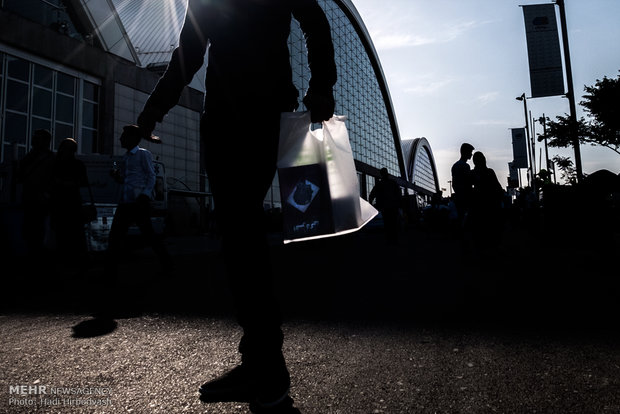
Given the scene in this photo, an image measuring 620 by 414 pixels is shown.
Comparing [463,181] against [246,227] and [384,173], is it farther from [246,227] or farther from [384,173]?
[246,227]

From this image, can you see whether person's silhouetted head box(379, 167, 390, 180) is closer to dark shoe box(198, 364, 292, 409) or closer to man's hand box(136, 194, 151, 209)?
man's hand box(136, 194, 151, 209)

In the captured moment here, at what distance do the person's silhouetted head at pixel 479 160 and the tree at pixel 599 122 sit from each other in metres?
11.6

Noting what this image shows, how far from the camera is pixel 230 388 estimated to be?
1585mm

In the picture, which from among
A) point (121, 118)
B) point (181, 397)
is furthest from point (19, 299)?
point (121, 118)

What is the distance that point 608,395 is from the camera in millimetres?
1553

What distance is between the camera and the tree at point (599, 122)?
18438 millimetres

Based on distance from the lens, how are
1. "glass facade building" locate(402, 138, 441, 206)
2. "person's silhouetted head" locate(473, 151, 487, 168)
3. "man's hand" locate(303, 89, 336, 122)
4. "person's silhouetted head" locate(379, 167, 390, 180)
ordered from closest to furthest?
"man's hand" locate(303, 89, 336, 122) → "person's silhouetted head" locate(473, 151, 487, 168) → "person's silhouetted head" locate(379, 167, 390, 180) → "glass facade building" locate(402, 138, 441, 206)

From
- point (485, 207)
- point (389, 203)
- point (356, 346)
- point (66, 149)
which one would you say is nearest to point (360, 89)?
point (389, 203)

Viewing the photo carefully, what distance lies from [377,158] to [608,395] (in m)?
59.8

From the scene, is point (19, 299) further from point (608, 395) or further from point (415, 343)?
point (608, 395)

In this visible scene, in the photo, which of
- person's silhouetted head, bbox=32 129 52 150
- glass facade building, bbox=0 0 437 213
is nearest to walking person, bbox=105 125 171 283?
person's silhouetted head, bbox=32 129 52 150

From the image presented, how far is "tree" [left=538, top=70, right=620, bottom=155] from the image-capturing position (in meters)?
18.4

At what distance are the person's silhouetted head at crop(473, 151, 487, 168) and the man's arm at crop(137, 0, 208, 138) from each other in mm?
Result: 5717

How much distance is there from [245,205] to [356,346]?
102cm
